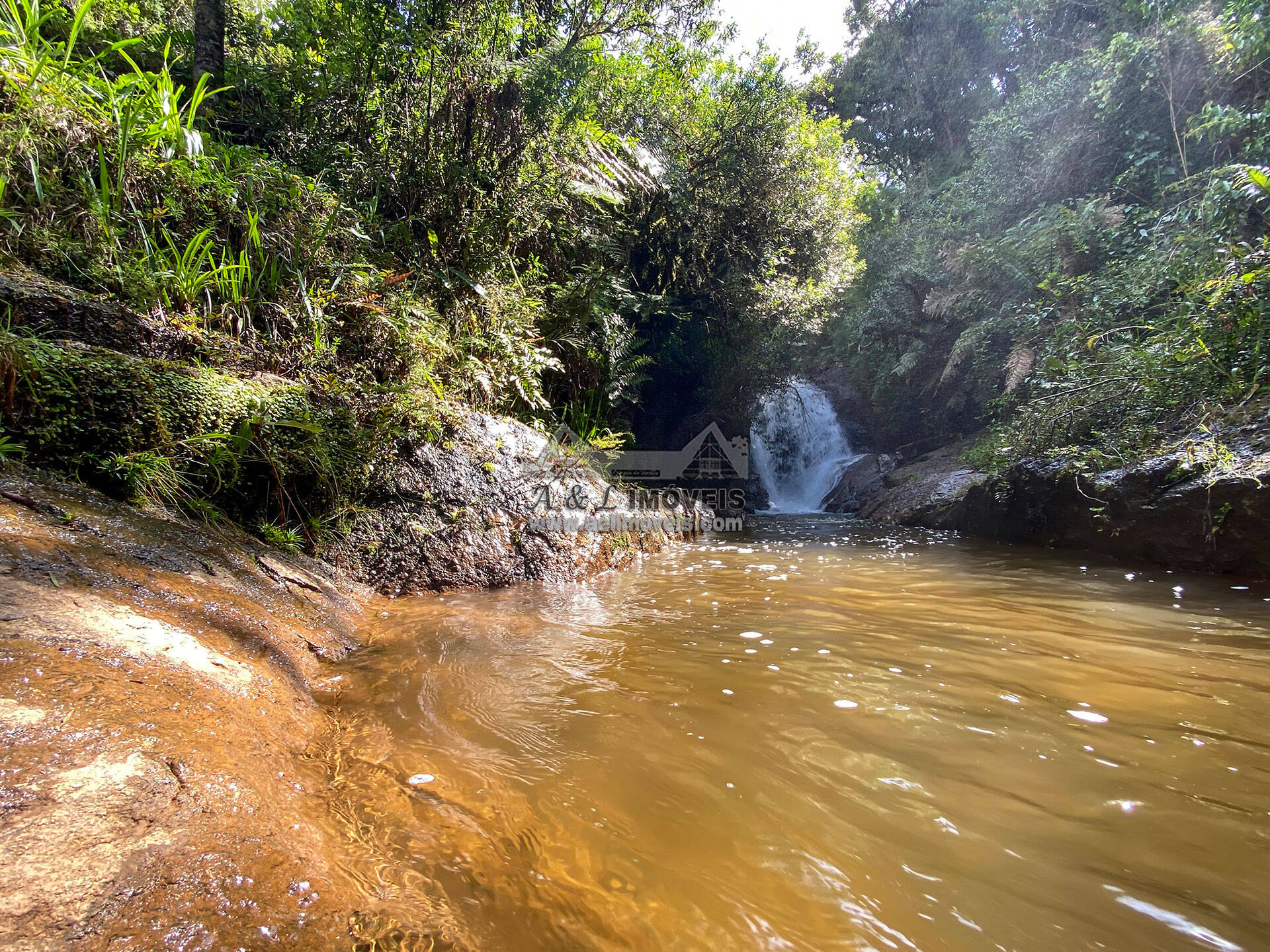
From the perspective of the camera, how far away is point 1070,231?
818 cm

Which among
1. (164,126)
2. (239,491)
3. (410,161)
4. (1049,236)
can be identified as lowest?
(239,491)

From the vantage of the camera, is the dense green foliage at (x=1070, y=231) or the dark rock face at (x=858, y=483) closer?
the dense green foliage at (x=1070, y=231)

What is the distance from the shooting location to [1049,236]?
851 centimetres

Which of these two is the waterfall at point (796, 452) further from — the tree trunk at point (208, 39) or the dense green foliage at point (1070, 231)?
the tree trunk at point (208, 39)

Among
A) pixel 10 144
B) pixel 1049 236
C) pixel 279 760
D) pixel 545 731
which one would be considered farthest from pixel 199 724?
pixel 1049 236

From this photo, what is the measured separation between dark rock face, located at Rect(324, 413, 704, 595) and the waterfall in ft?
25.8

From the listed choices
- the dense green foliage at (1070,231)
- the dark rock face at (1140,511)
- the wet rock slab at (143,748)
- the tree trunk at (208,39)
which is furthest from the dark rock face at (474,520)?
the dense green foliage at (1070,231)

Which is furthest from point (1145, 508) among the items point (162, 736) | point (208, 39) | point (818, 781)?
point (208, 39)

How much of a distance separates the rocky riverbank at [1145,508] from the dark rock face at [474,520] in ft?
15.7

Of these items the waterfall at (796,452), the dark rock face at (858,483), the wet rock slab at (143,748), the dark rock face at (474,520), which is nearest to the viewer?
the wet rock slab at (143,748)

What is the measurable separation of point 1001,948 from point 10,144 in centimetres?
571

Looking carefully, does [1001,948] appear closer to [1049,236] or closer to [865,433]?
[1049,236]

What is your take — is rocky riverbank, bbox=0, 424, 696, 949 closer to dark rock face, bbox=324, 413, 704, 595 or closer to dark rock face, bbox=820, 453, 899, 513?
dark rock face, bbox=324, 413, 704, 595

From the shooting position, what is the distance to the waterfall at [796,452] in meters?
12.8
